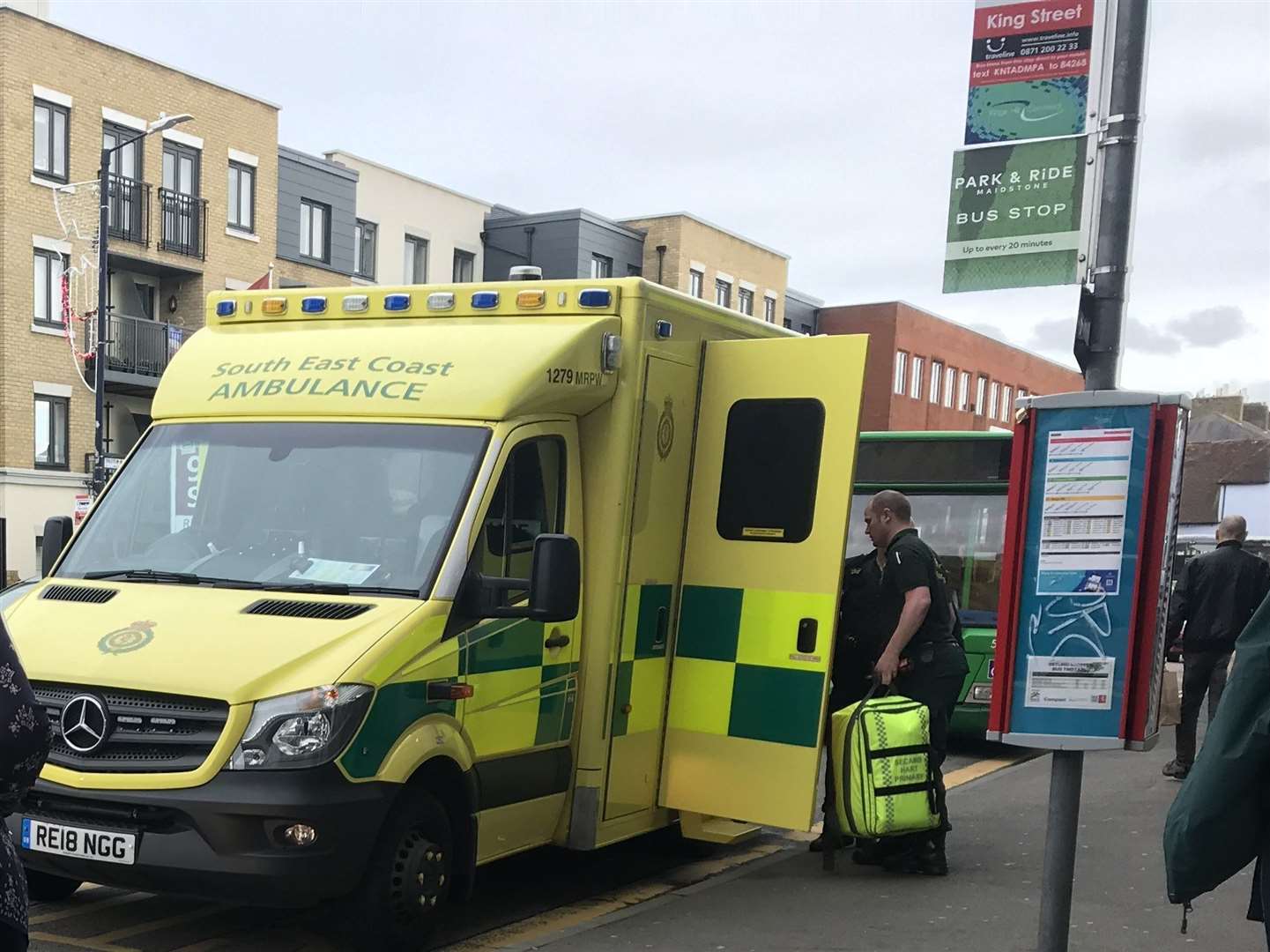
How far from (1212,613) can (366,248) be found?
30363mm

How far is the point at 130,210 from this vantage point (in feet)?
104

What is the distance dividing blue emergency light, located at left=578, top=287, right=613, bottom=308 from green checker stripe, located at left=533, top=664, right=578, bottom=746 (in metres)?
1.59

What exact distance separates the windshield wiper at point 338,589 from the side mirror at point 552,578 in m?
0.46

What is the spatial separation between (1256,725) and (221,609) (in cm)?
390

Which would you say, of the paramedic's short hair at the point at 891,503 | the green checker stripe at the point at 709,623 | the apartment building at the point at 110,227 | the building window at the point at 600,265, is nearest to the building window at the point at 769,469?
the green checker stripe at the point at 709,623

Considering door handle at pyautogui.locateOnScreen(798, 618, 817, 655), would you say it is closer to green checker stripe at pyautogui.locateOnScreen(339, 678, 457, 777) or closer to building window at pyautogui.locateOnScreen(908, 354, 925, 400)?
green checker stripe at pyautogui.locateOnScreen(339, 678, 457, 777)

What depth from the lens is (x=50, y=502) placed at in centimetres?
3036

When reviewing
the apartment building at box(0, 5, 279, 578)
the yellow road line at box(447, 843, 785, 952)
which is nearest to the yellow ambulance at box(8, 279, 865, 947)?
the yellow road line at box(447, 843, 785, 952)

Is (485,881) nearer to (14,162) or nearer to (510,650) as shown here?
(510,650)

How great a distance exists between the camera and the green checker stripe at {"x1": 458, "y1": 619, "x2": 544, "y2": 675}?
18.7 ft

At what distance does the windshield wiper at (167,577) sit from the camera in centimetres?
581

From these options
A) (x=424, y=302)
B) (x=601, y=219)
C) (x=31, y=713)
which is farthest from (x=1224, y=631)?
(x=601, y=219)

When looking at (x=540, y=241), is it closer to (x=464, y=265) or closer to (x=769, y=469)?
(x=464, y=265)

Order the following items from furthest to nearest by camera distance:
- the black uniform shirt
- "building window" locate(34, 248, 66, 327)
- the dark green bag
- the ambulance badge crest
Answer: "building window" locate(34, 248, 66, 327)
the black uniform shirt
the ambulance badge crest
the dark green bag
